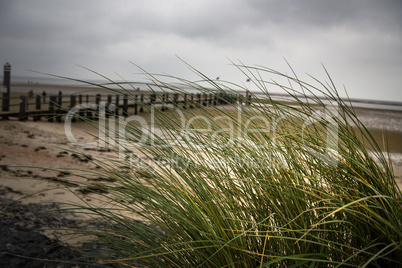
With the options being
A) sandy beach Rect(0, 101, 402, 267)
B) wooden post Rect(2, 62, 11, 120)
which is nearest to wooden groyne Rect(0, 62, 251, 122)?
wooden post Rect(2, 62, 11, 120)

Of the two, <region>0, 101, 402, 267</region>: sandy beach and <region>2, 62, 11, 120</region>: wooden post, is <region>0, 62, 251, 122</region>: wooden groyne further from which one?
<region>0, 101, 402, 267</region>: sandy beach

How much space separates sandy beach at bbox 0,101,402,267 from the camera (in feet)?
6.36

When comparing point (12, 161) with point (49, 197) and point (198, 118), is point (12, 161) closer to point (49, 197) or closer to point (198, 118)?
point (49, 197)

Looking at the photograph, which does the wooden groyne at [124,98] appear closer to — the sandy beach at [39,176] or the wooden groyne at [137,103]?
the wooden groyne at [137,103]

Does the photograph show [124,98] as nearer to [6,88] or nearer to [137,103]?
[137,103]

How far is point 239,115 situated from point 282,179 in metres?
0.54

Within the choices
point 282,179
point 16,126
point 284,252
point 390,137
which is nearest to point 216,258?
point 284,252

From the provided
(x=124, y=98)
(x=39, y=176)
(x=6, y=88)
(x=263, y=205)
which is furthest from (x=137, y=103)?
(x=6, y=88)

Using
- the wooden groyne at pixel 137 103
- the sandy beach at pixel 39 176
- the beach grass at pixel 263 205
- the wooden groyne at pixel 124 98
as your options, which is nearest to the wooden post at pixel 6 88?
the wooden groyne at pixel 124 98

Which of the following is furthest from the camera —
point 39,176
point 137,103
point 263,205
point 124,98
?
point 39,176

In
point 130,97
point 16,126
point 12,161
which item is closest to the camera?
point 130,97

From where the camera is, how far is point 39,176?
3.89 metres

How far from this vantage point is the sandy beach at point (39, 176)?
194 cm

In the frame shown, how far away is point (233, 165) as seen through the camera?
133 cm
